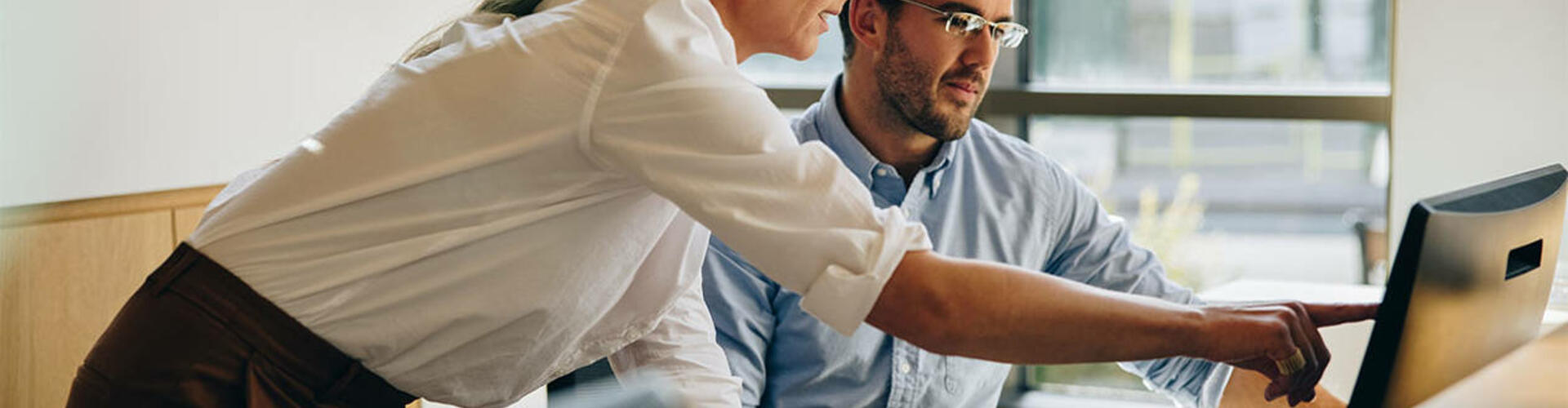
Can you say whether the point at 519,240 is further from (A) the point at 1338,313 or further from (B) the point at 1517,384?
(B) the point at 1517,384

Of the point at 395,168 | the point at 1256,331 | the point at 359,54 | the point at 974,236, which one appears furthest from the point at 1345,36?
the point at 395,168

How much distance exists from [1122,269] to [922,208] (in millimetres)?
271

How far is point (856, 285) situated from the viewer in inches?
37.0

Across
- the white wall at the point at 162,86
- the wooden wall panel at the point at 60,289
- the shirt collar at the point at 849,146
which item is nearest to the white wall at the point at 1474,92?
the shirt collar at the point at 849,146

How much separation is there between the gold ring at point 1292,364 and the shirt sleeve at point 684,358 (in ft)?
2.01

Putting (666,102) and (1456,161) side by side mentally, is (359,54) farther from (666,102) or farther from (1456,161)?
(1456,161)

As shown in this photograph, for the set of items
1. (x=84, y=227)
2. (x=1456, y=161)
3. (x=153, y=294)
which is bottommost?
(x=1456, y=161)

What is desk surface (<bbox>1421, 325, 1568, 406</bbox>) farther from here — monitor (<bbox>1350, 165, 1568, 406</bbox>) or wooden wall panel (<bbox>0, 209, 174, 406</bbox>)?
wooden wall panel (<bbox>0, 209, 174, 406</bbox>)

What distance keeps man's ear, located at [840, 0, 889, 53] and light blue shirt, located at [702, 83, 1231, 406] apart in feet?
0.26

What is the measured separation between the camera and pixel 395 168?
1071 mm

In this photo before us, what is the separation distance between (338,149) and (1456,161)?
7.13 ft

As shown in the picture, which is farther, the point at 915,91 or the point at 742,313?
the point at 915,91

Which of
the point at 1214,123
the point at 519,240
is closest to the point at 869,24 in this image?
the point at 519,240

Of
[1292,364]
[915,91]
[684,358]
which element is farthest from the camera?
[915,91]
